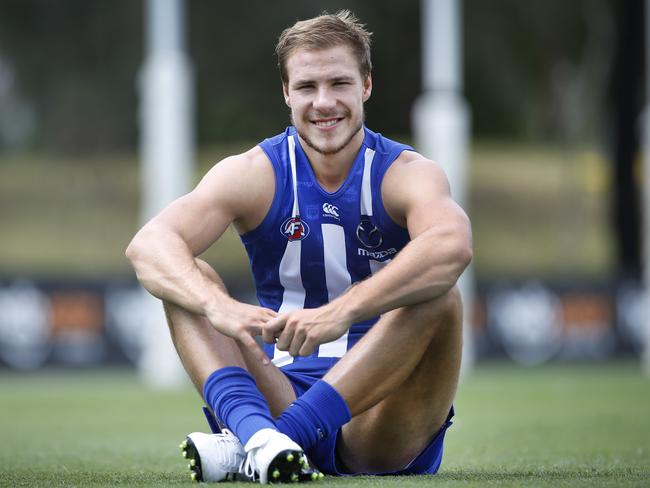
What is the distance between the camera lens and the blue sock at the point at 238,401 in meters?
4.01

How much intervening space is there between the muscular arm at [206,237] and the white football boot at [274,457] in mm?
355

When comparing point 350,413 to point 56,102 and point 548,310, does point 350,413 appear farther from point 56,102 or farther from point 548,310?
point 56,102

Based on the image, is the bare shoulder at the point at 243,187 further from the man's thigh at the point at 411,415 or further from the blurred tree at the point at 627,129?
the blurred tree at the point at 627,129

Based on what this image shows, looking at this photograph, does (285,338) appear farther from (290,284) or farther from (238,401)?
(290,284)

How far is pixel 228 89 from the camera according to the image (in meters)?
23.0

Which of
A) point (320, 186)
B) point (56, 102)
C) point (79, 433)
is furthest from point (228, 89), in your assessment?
point (320, 186)

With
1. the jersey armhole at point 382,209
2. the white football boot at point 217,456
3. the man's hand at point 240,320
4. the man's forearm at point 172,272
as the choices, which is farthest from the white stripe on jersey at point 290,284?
the white football boot at point 217,456

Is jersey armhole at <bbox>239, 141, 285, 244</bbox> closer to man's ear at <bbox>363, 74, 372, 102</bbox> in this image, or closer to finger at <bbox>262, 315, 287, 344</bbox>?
man's ear at <bbox>363, 74, 372, 102</bbox>

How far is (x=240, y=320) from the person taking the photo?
412cm

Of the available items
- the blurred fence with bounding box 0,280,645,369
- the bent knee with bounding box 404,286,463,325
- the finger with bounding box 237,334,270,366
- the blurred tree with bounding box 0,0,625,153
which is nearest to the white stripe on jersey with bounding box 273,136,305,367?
the finger with bounding box 237,334,270,366

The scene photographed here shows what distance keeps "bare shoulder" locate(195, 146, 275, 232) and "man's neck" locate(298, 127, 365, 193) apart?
0.55ft

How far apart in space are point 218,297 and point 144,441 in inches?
123

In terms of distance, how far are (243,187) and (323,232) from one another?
35 centimetres

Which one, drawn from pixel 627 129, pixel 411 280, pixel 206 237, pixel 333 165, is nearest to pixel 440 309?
pixel 411 280
